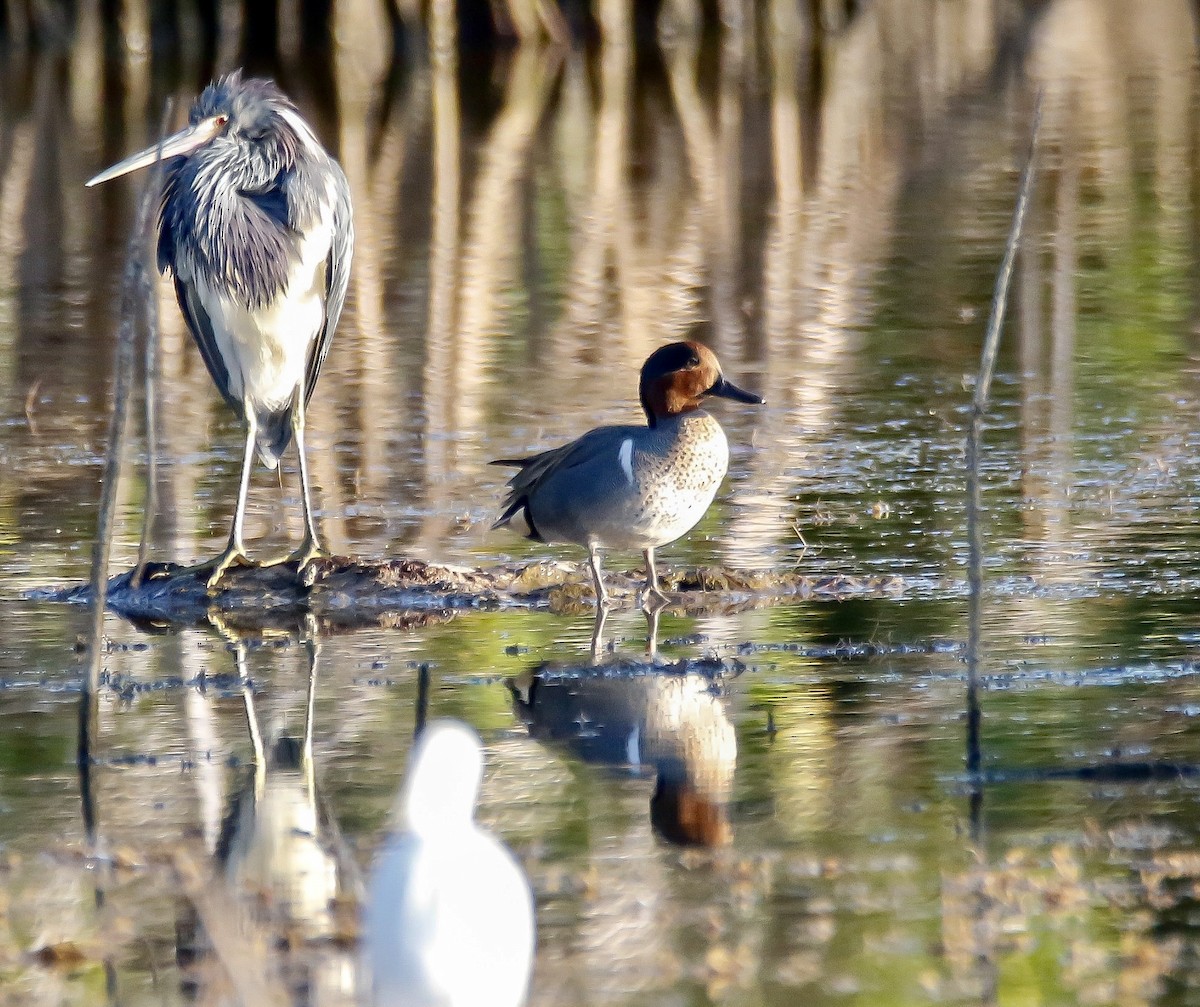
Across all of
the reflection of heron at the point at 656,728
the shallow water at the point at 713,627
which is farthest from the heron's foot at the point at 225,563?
the reflection of heron at the point at 656,728

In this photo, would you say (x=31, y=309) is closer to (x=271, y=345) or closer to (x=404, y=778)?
(x=271, y=345)

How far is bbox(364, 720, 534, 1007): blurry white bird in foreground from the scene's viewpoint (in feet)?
12.0

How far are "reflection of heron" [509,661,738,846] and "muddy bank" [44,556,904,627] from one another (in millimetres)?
1009

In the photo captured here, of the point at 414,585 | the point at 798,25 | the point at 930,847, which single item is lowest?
the point at 798,25

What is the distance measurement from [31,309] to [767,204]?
6.69 metres

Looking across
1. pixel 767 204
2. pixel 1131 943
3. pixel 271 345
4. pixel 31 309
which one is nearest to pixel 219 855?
pixel 1131 943

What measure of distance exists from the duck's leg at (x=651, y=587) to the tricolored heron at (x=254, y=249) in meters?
1.25

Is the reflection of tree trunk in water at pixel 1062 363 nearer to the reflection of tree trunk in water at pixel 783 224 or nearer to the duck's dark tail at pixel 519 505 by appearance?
the reflection of tree trunk in water at pixel 783 224

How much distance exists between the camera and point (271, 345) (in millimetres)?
8570

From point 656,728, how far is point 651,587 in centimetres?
168

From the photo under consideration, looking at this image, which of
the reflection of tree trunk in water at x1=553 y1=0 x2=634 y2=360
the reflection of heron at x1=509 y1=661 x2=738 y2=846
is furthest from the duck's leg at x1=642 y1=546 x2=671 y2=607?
the reflection of tree trunk in water at x1=553 y1=0 x2=634 y2=360

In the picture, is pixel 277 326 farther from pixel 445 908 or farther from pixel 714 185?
pixel 714 185

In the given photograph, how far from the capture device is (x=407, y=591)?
814 centimetres

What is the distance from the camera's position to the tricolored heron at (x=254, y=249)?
8.40 metres
